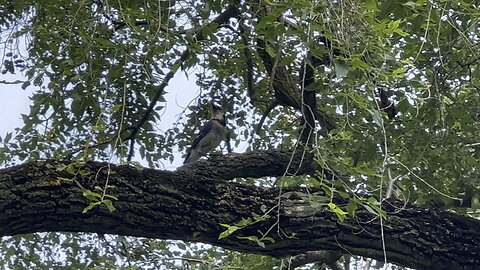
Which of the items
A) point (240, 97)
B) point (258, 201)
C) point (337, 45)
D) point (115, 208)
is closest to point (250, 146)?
point (240, 97)

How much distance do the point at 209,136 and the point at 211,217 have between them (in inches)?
55.0

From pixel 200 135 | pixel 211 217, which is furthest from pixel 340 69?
pixel 200 135

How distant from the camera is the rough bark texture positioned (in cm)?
321

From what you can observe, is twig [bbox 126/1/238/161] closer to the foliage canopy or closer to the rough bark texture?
the foliage canopy

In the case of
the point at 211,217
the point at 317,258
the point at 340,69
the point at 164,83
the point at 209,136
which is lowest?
the point at 317,258

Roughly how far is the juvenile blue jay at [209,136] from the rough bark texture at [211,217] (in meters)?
1.12

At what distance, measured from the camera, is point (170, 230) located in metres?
3.41

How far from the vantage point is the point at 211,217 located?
346cm

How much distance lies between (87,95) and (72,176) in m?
→ 0.59

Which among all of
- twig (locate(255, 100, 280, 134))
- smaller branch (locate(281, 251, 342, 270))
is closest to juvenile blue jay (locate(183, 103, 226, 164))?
twig (locate(255, 100, 280, 134))

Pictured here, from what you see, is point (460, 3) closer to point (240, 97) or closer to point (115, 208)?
point (115, 208)

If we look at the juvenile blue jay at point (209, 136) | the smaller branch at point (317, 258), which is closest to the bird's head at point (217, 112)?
the juvenile blue jay at point (209, 136)

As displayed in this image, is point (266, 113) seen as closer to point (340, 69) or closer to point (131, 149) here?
point (131, 149)

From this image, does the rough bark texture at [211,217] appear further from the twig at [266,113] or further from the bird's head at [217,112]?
the bird's head at [217,112]
